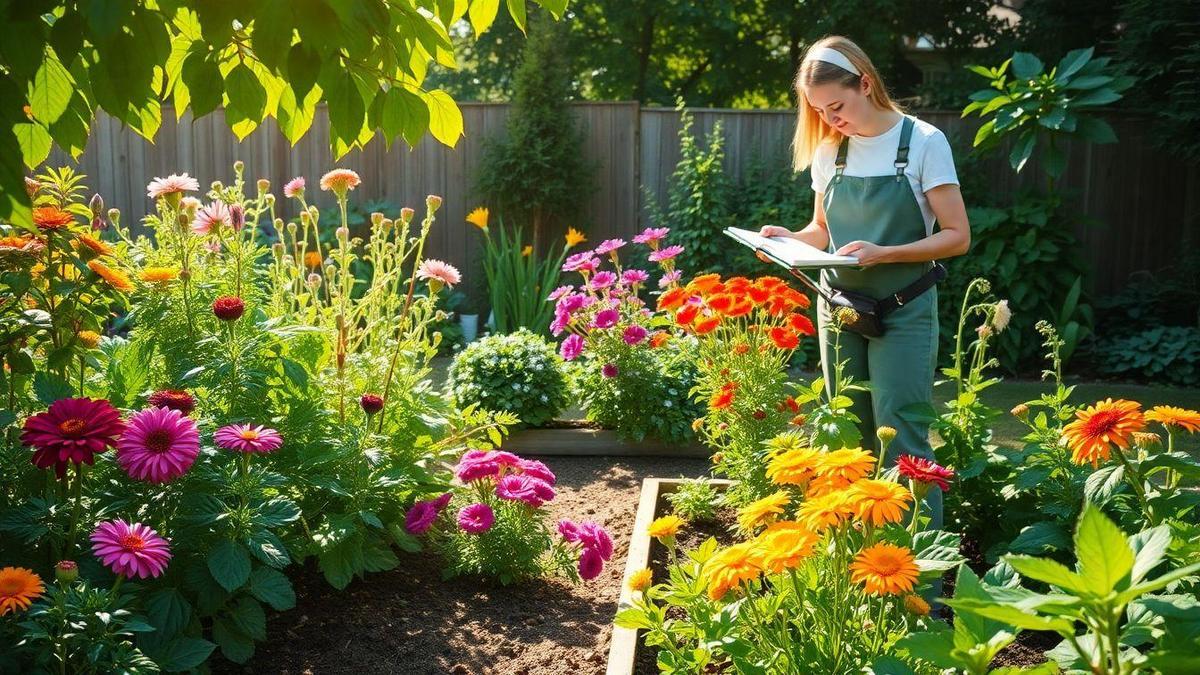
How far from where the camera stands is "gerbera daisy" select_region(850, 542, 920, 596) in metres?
1.53

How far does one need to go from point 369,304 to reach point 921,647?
8.19 feet

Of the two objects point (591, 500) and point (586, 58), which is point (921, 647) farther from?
point (586, 58)

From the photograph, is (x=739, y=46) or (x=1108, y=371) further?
(x=739, y=46)

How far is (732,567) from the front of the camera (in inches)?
64.9

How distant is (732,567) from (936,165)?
144 cm

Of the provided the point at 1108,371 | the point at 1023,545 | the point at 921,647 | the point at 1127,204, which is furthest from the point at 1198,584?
the point at 1127,204

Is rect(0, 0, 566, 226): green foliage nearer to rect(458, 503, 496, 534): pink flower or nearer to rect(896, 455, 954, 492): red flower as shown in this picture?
rect(896, 455, 954, 492): red flower

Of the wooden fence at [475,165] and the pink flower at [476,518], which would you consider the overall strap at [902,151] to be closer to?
the pink flower at [476,518]

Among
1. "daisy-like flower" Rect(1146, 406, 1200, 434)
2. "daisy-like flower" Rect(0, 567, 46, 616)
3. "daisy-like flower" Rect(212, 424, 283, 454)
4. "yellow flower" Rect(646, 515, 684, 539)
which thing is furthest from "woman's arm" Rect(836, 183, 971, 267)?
"daisy-like flower" Rect(0, 567, 46, 616)

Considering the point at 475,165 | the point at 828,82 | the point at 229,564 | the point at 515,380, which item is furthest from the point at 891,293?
the point at 475,165

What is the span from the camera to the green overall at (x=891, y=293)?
274 centimetres

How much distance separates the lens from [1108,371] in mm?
7066

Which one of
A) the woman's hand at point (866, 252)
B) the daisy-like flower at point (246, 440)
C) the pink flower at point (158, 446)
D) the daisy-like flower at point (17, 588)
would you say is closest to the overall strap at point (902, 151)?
the woman's hand at point (866, 252)

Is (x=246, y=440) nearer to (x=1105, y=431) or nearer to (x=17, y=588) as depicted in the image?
(x=17, y=588)
